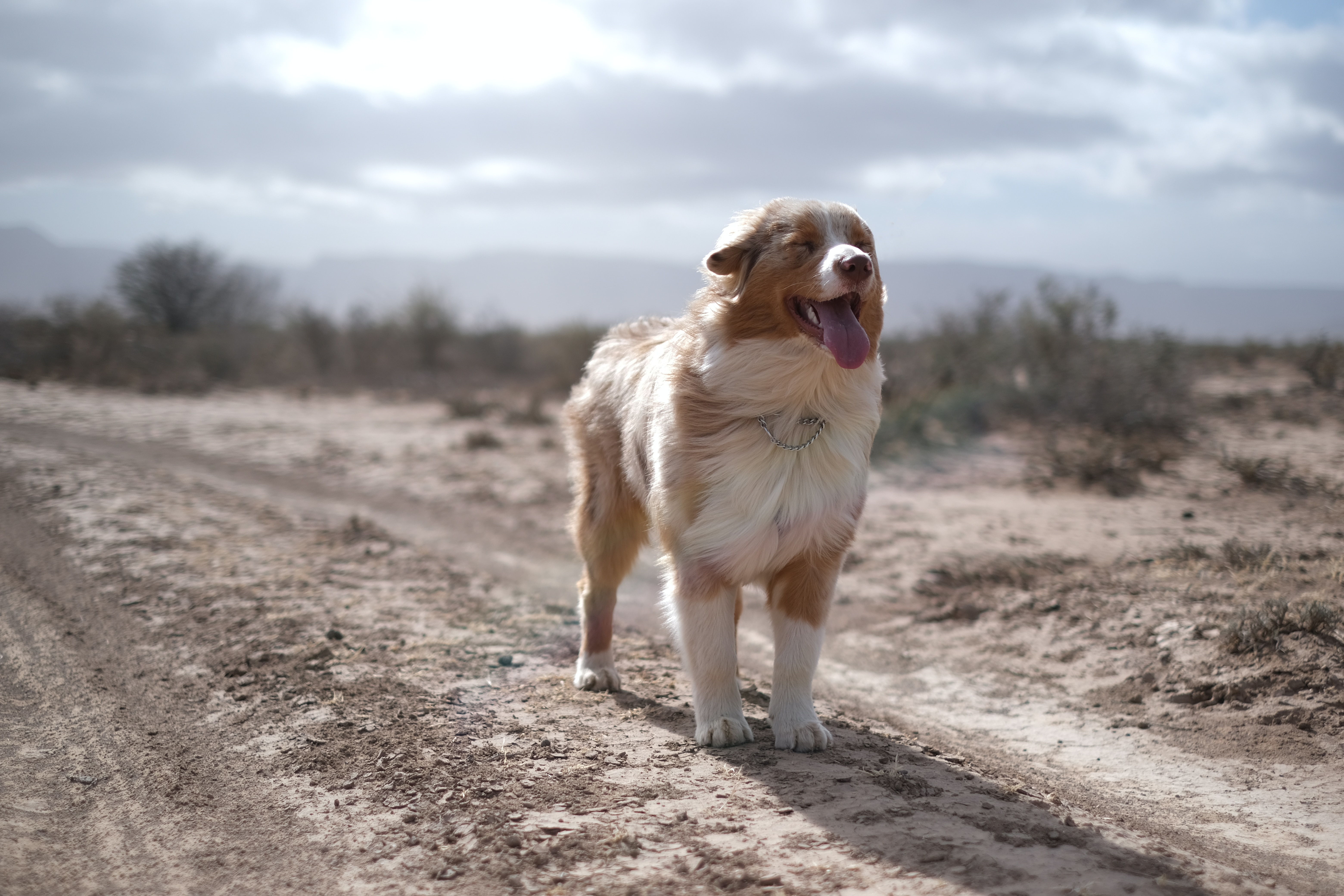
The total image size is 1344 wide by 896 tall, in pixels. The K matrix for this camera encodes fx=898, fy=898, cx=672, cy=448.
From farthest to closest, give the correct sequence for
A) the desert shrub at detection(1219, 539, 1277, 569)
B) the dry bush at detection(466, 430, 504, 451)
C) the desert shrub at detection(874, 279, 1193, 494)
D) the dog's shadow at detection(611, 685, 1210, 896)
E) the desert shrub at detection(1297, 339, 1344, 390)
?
the desert shrub at detection(1297, 339, 1344, 390), the dry bush at detection(466, 430, 504, 451), the desert shrub at detection(874, 279, 1193, 494), the desert shrub at detection(1219, 539, 1277, 569), the dog's shadow at detection(611, 685, 1210, 896)

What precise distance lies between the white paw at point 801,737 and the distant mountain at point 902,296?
2.22m

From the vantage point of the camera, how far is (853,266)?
3682 millimetres

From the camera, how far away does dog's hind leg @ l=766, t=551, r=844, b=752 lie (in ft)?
13.8

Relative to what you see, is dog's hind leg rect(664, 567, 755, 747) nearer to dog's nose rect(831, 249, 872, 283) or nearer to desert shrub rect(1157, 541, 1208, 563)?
dog's nose rect(831, 249, 872, 283)

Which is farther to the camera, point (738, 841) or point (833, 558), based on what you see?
point (833, 558)

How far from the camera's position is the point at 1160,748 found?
15.6 feet

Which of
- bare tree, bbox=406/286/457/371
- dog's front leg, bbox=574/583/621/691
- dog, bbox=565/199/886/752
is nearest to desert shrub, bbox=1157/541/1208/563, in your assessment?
dog, bbox=565/199/886/752

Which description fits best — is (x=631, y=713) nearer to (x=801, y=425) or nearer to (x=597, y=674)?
(x=597, y=674)

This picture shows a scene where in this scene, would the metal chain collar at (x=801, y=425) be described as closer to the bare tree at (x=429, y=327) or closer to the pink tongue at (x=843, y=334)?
the pink tongue at (x=843, y=334)

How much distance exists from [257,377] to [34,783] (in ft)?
76.4

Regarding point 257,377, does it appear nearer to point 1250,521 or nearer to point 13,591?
point 13,591

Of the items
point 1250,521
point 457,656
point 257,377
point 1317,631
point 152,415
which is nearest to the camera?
point 1317,631

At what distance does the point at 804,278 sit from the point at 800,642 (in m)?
1.68

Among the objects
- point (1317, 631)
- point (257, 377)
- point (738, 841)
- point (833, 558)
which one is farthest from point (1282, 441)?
point (257, 377)
